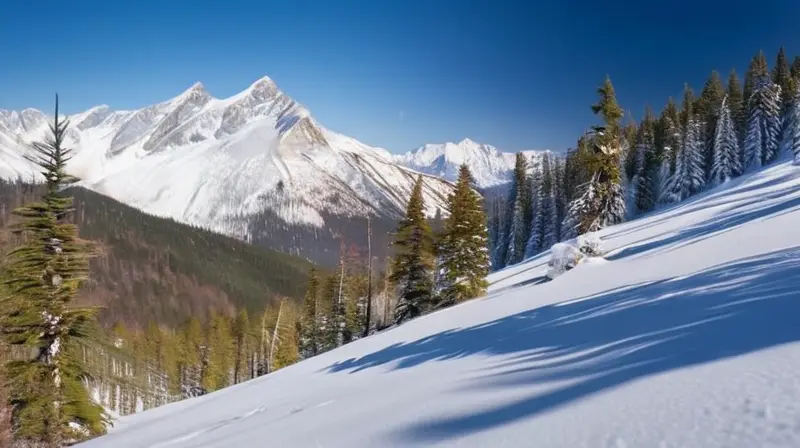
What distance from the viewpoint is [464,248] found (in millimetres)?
31281

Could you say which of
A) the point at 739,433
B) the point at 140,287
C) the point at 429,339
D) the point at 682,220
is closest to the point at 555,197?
the point at 682,220

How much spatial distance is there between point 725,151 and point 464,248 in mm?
46938

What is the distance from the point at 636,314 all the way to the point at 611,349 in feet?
9.18

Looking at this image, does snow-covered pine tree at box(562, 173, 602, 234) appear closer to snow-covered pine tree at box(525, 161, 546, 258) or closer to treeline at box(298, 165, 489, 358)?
treeline at box(298, 165, 489, 358)

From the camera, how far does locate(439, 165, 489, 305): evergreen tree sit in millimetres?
30500

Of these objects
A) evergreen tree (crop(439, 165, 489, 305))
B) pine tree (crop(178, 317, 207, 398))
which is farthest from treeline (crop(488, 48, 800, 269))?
pine tree (crop(178, 317, 207, 398))

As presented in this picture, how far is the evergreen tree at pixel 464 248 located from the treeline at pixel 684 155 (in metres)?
10.8

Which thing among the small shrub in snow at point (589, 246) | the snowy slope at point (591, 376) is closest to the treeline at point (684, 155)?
the small shrub in snow at point (589, 246)

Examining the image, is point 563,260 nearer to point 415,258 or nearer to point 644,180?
point 415,258

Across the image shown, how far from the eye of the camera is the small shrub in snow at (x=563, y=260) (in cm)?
2417

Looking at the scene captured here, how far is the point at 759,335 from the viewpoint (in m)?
6.26

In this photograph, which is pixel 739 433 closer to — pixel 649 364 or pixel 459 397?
pixel 649 364

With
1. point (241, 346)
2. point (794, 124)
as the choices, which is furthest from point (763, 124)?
point (241, 346)

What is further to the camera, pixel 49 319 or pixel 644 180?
pixel 644 180
